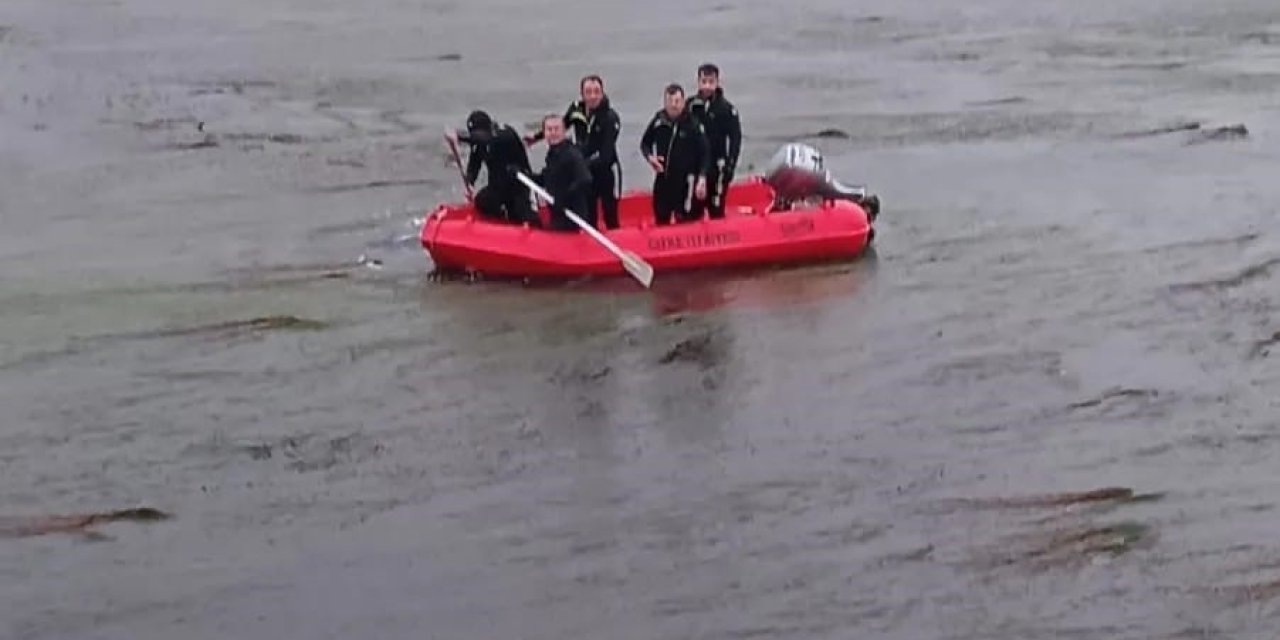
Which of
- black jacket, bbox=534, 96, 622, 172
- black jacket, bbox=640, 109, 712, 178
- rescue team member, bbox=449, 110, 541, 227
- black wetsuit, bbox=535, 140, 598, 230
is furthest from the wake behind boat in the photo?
black jacket, bbox=534, 96, 622, 172

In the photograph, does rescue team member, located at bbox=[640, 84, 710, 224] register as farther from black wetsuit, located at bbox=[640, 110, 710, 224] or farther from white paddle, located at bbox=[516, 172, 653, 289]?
white paddle, located at bbox=[516, 172, 653, 289]

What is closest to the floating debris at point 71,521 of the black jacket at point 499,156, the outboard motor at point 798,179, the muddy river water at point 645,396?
the muddy river water at point 645,396

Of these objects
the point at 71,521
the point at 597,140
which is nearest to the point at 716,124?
the point at 597,140

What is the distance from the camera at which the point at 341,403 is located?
13969mm

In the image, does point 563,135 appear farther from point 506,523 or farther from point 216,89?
point 216,89

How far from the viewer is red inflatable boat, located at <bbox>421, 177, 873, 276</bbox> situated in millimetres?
16766

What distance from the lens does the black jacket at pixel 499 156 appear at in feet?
54.9

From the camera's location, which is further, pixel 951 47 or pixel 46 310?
pixel 951 47

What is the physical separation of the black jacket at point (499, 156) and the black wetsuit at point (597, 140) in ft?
0.71

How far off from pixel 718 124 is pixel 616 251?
132cm

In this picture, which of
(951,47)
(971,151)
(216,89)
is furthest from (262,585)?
(951,47)

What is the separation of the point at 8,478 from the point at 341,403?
223cm

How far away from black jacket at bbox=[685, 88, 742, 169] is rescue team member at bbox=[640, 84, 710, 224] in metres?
0.12

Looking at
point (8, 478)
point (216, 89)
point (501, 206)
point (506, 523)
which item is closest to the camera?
point (506, 523)
